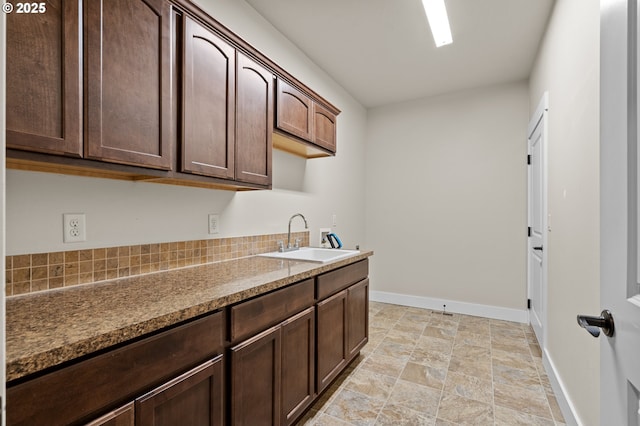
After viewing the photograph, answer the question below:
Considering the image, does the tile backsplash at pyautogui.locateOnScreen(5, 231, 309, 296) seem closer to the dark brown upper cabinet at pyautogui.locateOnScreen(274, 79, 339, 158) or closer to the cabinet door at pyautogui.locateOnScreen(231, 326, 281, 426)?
the cabinet door at pyautogui.locateOnScreen(231, 326, 281, 426)

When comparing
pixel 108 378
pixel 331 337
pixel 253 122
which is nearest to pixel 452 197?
pixel 331 337

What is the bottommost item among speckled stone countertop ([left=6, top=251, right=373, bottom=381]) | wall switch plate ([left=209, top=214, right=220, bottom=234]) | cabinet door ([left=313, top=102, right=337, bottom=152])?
speckled stone countertop ([left=6, top=251, right=373, bottom=381])

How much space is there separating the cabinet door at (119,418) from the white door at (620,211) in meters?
1.22

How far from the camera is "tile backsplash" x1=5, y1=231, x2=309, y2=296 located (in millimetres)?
1188

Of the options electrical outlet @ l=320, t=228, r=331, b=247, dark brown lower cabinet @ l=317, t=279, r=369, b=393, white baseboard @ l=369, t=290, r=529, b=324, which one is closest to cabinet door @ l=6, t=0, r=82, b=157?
dark brown lower cabinet @ l=317, t=279, r=369, b=393

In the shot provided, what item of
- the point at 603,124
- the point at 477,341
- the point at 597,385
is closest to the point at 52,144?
the point at 603,124

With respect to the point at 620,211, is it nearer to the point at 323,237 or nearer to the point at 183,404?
the point at 183,404

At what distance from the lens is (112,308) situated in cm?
104

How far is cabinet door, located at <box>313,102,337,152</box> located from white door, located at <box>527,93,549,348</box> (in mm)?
1734

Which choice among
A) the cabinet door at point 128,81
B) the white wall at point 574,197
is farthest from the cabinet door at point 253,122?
the white wall at point 574,197

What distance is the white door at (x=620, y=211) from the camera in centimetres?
64

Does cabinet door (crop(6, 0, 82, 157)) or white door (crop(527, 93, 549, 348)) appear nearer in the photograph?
cabinet door (crop(6, 0, 82, 157))

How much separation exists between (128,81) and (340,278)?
1624mm

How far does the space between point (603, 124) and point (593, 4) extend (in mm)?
1258
